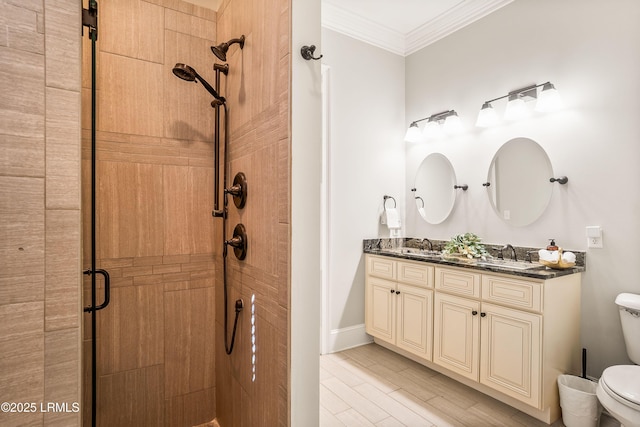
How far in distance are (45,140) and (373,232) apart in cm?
280

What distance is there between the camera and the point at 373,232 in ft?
11.0

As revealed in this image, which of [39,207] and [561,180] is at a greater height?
[561,180]

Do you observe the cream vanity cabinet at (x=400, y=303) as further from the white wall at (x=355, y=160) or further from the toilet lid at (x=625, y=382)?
the toilet lid at (x=625, y=382)

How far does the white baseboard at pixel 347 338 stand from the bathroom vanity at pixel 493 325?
417 millimetres

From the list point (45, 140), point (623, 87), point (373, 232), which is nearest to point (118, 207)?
point (45, 140)

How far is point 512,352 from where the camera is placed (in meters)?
2.10

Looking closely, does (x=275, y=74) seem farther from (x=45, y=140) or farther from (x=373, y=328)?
(x=373, y=328)

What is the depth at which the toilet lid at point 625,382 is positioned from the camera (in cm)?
153

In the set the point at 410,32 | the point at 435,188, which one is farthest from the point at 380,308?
the point at 410,32

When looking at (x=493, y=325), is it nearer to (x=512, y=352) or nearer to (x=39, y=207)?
(x=512, y=352)

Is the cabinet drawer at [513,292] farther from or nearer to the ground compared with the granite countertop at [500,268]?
nearer to the ground

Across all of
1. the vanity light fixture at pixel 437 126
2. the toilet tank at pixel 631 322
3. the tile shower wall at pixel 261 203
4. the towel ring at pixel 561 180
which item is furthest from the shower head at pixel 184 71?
the toilet tank at pixel 631 322

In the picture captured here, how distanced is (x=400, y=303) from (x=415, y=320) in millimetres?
196

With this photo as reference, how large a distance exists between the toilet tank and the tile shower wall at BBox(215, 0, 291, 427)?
205 cm
